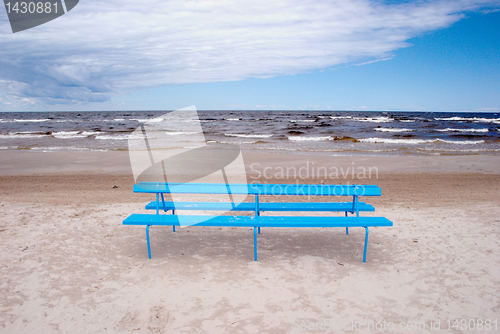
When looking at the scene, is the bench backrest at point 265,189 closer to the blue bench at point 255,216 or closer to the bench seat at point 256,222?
the blue bench at point 255,216

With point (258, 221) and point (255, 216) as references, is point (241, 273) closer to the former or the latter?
point (258, 221)

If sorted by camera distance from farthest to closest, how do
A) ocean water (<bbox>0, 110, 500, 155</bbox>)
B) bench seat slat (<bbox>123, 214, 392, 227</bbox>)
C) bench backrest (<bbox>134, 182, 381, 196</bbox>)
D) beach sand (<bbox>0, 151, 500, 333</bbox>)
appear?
ocean water (<bbox>0, 110, 500, 155</bbox>) < bench backrest (<bbox>134, 182, 381, 196</bbox>) < bench seat slat (<bbox>123, 214, 392, 227</bbox>) < beach sand (<bbox>0, 151, 500, 333</bbox>)

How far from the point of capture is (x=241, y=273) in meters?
3.26

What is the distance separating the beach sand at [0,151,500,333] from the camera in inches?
99.7

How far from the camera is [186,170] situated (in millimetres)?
9312

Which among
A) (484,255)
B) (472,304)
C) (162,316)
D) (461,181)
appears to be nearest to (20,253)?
(162,316)

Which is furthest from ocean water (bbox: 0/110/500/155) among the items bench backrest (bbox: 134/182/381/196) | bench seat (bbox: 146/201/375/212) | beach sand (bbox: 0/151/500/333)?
bench backrest (bbox: 134/182/381/196)

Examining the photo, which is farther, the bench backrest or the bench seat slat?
the bench backrest

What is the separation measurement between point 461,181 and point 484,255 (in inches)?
196

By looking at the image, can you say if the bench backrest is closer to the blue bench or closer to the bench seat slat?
the blue bench

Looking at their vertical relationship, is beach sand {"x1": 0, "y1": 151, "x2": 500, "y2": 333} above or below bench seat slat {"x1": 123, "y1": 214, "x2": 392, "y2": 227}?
below

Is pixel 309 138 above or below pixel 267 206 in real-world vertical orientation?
below

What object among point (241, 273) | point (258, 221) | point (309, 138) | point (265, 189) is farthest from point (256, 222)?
point (309, 138)

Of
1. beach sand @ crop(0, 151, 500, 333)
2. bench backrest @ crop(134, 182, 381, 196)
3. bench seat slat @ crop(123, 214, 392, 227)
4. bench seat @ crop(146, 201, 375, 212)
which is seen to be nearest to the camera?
beach sand @ crop(0, 151, 500, 333)
